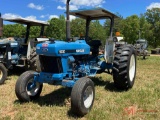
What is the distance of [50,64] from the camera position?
549 cm

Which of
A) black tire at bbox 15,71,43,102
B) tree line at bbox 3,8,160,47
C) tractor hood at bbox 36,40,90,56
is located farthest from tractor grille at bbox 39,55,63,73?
tree line at bbox 3,8,160,47

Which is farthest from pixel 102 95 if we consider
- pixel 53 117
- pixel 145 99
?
pixel 53 117

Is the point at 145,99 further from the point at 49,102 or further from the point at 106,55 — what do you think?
the point at 49,102

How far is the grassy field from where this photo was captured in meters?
4.80

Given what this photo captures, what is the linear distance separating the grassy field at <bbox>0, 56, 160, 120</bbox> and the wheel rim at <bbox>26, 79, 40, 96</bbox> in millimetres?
216

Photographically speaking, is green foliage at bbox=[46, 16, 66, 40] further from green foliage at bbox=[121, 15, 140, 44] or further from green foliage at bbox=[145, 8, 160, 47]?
green foliage at bbox=[145, 8, 160, 47]

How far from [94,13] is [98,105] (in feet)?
9.65

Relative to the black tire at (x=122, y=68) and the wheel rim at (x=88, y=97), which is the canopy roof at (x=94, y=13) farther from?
the wheel rim at (x=88, y=97)

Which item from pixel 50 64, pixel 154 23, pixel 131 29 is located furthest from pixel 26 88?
pixel 154 23

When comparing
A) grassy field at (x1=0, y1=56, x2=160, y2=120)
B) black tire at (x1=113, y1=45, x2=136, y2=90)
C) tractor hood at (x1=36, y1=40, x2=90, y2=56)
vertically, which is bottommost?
grassy field at (x1=0, y1=56, x2=160, y2=120)

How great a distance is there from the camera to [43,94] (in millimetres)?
6570

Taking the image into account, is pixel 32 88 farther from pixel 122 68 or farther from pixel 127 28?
pixel 127 28

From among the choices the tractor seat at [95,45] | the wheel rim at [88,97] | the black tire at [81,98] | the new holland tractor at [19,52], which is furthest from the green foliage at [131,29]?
the black tire at [81,98]

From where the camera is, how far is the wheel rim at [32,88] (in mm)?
5805
